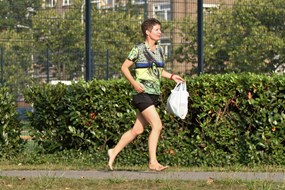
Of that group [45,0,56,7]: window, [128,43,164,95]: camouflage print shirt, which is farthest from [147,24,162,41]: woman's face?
[45,0,56,7]: window

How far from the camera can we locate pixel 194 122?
11938 millimetres

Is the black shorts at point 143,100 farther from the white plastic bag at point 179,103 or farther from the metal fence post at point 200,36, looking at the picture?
the metal fence post at point 200,36

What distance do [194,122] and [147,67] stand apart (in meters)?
1.80

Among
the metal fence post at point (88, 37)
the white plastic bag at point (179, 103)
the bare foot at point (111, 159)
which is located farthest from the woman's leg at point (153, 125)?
the metal fence post at point (88, 37)

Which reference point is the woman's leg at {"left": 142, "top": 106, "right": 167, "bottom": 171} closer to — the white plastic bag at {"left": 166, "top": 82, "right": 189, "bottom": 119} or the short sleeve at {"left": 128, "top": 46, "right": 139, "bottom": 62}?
the white plastic bag at {"left": 166, "top": 82, "right": 189, "bottom": 119}

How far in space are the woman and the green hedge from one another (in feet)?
4.40

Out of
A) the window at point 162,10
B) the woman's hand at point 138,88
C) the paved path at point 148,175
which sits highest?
the window at point 162,10

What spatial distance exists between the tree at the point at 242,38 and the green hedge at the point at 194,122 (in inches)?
134

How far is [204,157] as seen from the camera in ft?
38.3

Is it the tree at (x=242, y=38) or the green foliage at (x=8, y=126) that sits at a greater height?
the tree at (x=242, y=38)

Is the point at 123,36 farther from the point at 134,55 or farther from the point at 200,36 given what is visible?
the point at 134,55

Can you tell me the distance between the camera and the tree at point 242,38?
56.0 feet

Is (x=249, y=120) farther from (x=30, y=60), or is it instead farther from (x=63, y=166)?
(x=30, y=60)

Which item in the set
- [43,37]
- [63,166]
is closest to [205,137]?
[63,166]
